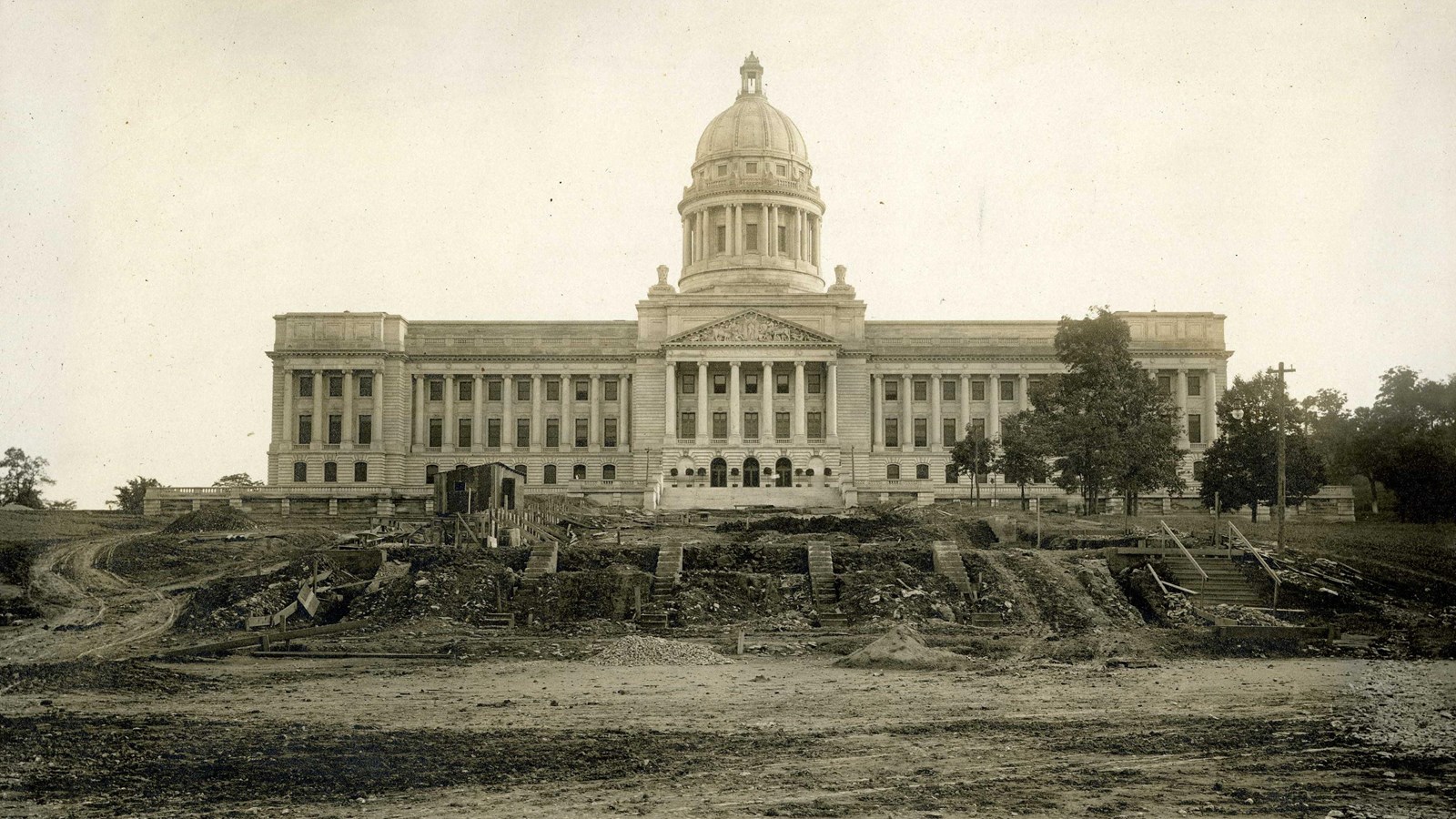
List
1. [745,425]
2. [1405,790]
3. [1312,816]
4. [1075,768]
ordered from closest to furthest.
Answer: [1312,816]
[1405,790]
[1075,768]
[745,425]

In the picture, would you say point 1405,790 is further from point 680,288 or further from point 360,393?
point 680,288

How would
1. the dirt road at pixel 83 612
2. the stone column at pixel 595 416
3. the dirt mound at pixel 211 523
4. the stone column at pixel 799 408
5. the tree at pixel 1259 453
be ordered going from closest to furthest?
the dirt road at pixel 83 612 → the dirt mound at pixel 211 523 → the tree at pixel 1259 453 → the stone column at pixel 799 408 → the stone column at pixel 595 416

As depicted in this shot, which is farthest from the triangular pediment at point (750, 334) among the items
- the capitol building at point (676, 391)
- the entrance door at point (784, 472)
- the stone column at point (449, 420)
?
the stone column at point (449, 420)

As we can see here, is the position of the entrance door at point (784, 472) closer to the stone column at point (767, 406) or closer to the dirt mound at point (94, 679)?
the stone column at point (767, 406)

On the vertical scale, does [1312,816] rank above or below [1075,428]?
below

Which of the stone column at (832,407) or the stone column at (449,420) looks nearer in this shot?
the stone column at (832,407)

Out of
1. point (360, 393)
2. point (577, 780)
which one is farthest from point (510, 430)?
point (577, 780)

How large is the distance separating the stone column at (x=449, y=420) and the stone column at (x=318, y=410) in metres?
7.95

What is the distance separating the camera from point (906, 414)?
88750 mm

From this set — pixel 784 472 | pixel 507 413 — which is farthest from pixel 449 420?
pixel 784 472

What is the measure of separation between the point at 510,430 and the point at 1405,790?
79.0 meters

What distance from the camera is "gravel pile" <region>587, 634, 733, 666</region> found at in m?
27.5

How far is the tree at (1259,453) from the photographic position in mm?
59312

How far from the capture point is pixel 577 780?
1595cm
